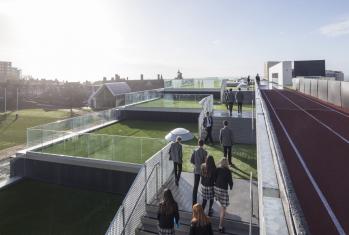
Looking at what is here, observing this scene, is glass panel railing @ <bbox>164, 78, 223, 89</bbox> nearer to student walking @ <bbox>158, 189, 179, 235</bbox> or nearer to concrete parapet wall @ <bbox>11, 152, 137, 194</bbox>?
concrete parapet wall @ <bbox>11, 152, 137, 194</bbox>

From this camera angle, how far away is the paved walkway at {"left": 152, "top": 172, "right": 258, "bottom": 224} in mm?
9719

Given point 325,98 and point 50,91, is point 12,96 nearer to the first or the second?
point 50,91

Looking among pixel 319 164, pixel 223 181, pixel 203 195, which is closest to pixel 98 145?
pixel 203 195

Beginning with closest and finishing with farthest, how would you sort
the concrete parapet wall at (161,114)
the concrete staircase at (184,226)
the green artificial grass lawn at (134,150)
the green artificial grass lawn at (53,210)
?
the concrete staircase at (184,226) < the green artificial grass lawn at (53,210) < the green artificial grass lawn at (134,150) < the concrete parapet wall at (161,114)

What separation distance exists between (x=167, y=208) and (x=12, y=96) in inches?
3264

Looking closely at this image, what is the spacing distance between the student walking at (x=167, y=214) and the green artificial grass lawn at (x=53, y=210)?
588 cm

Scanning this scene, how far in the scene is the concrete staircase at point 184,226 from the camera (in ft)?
29.7

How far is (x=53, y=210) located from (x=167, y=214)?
30.1ft

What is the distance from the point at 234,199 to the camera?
10.9 m

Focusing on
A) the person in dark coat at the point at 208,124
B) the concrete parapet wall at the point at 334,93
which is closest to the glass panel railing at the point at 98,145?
the person in dark coat at the point at 208,124

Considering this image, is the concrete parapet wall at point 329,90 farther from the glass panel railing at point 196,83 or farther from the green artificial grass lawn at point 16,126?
the green artificial grass lawn at point 16,126

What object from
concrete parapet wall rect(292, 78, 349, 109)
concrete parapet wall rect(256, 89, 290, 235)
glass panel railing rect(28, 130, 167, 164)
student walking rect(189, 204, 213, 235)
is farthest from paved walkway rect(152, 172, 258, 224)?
concrete parapet wall rect(292, 78, 349, 109)

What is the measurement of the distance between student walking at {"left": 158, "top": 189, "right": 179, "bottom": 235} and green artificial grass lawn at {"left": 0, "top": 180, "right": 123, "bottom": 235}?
5.88m

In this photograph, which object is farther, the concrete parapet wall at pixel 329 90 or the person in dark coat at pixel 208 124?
the concrete parapet wall at pixel 329 90
